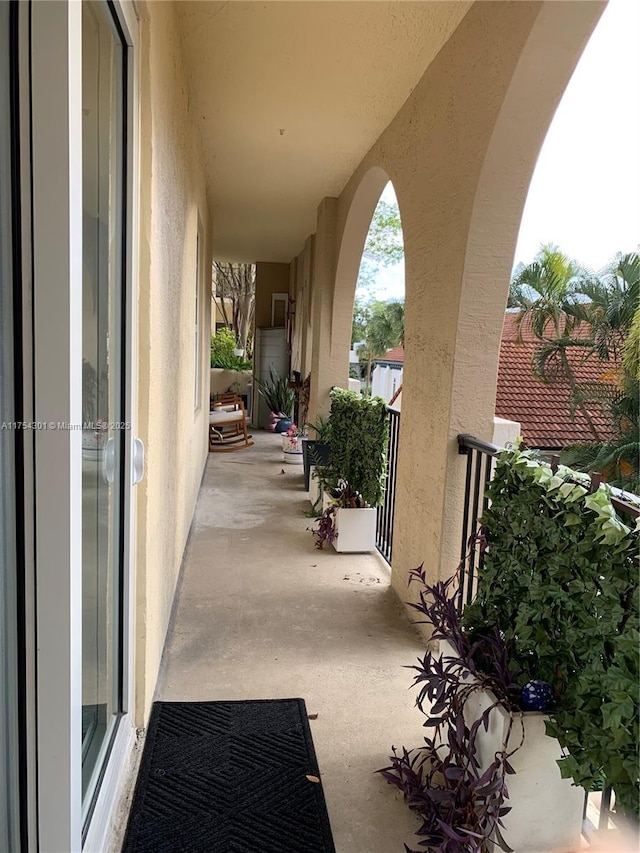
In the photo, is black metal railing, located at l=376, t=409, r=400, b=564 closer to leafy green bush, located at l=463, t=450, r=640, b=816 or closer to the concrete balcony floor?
the concrete balcony floor

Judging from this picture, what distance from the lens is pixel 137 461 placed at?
1.79 m

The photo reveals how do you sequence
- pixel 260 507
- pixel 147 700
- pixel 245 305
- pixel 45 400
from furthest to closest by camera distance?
pixel 245 305 < pixel 260 507 < pixel 147 700 < pixel 45 400

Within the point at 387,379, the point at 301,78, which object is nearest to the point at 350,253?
the point at 301,78

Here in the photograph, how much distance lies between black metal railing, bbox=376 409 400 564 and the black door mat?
1983mm

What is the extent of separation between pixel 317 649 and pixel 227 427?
599cm

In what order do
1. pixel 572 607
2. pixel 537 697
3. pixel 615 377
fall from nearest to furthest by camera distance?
1. pixel 572 607
2. pixel 537 697
3. pixel 615 377

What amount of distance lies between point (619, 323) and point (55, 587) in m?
9.18

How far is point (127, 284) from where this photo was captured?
168 cm

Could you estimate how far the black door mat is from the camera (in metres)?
1.55

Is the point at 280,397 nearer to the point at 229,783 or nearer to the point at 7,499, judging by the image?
the point at 229,783

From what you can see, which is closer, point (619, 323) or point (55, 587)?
point (55, 587)

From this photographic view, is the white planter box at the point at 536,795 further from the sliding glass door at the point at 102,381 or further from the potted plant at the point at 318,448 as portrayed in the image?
the potted plant at the point at 318,448

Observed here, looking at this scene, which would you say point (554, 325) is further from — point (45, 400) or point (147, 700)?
point (45, 400)

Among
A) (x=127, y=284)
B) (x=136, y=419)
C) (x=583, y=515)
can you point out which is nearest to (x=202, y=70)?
(x=127, y=284)
